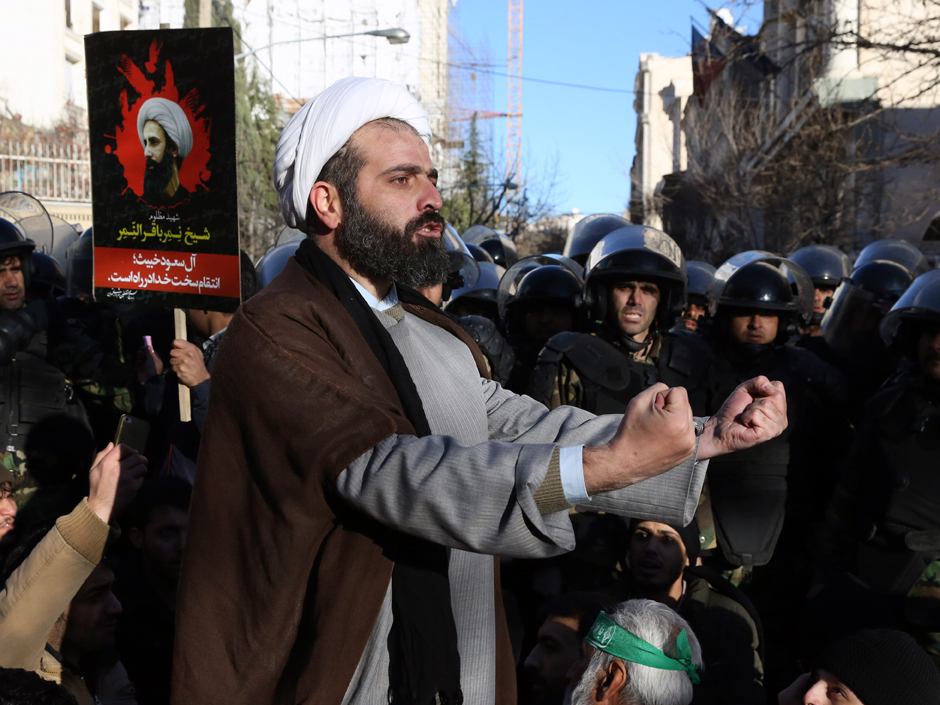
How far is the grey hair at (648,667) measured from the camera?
119 inches

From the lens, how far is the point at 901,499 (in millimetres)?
4309

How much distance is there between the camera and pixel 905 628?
13.4ft

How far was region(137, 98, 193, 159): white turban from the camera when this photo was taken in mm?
3924

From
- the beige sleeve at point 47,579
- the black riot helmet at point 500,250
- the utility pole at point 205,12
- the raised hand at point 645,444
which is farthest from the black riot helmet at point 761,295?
the black riot helmet at point 500,250

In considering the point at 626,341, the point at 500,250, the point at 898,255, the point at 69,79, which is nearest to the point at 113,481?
the point at 626,341

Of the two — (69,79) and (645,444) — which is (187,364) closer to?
(645,444)

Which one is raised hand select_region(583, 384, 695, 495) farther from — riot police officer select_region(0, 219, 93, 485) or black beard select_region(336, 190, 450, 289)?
riot police officer select_region(0, 219, 93, 485)

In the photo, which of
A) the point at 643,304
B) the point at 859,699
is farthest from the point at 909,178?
the point at 859,699

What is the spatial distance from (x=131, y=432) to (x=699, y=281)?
26.1 ft

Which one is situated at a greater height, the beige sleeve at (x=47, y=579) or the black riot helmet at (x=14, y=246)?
the black riot helmet at (x=14, y=246)

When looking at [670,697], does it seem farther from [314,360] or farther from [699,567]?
[314,360]

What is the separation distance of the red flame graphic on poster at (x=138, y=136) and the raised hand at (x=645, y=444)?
2.80m

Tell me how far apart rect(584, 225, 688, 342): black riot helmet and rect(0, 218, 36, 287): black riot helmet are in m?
3.43

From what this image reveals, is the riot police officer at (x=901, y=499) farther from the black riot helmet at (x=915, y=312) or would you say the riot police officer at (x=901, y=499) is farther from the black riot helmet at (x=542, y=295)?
the black riot helmet at (x=542, y=295)
